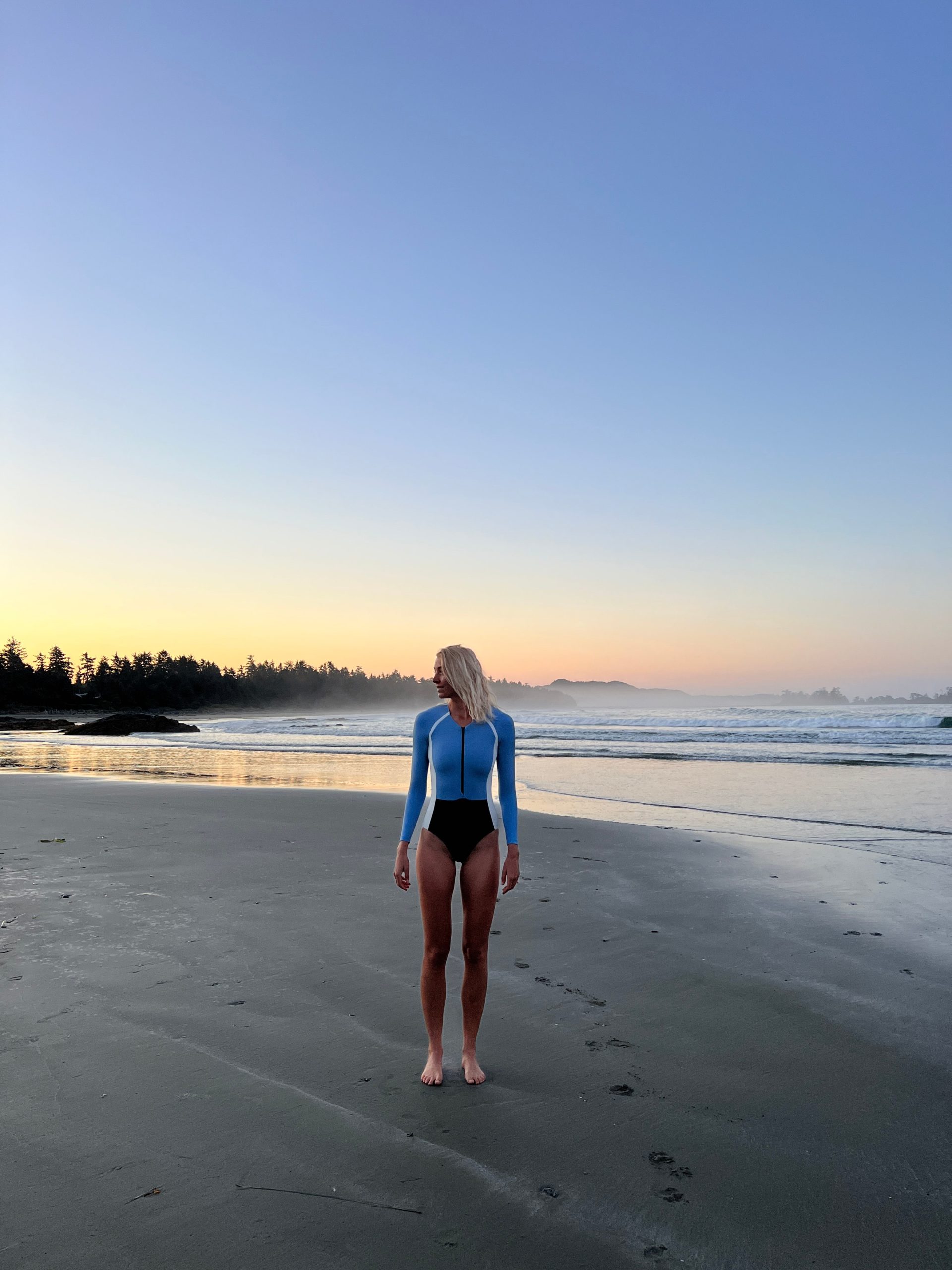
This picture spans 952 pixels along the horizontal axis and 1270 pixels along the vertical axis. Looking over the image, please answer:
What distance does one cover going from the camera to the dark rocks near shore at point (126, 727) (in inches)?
1391

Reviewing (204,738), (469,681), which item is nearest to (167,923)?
(469,681)

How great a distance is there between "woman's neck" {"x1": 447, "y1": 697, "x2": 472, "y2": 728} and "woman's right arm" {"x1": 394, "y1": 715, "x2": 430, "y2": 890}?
14cm

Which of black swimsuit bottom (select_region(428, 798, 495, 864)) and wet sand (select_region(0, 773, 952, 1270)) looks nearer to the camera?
wet sand (select_region(0, 773, 952, 1270))

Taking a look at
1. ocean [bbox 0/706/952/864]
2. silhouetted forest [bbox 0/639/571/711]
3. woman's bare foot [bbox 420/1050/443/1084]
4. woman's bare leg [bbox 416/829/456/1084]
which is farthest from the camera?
silhouetted forest [bbox 0/639/571/711]

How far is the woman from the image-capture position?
3383 millimetres

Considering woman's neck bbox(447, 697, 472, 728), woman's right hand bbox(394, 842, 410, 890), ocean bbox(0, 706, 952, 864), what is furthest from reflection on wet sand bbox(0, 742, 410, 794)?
woman's neck bbox(447, 697, 472, 728)

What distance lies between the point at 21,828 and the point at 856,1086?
339 inches

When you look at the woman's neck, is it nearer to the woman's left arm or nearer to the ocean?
the woman's left arm

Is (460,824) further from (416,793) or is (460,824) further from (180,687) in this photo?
(180,687)

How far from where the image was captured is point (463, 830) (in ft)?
11.2

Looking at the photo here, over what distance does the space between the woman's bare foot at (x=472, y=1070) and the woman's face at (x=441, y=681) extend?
1.53m

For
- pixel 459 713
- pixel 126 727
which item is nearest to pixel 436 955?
pixel 459 713

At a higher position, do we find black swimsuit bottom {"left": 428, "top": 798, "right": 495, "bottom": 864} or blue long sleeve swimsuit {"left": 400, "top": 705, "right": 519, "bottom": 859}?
blue long sleeve swimsuit {"left": 400, "top": 705, "right": 519, "bottom": 859}

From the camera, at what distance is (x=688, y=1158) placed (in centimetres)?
275
